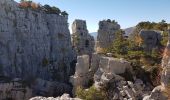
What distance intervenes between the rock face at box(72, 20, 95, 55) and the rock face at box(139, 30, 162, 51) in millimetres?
37621

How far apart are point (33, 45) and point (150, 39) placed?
32626mm

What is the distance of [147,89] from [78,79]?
56.2 feet

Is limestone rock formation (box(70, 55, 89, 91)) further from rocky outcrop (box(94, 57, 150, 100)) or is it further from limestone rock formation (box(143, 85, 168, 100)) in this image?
limestone rock formation (box(143, 85, 168, 100))

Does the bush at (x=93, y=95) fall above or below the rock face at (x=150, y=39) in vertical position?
below

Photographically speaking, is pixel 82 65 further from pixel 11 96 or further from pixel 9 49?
pixel 9 49

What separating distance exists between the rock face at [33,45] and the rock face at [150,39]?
24669 millimetres

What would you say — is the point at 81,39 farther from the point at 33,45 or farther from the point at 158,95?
the point at 158,95

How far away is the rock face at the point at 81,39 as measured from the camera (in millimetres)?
110938

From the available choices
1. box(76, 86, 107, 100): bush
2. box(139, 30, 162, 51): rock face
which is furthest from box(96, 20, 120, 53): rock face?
box(76, 86, 107, 100): bush

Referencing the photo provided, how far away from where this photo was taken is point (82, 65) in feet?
242

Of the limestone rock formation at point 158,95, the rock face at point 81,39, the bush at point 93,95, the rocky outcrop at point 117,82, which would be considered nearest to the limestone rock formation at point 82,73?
the rocky outcrop at point 117,82

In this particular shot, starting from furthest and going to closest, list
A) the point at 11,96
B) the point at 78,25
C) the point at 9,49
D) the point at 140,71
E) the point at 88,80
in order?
the point at 78,25 < the point at 9,49 < the point at 11,96 < the point at 88,80 < the point at 140,71

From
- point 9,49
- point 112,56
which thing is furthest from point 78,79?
point 9,49

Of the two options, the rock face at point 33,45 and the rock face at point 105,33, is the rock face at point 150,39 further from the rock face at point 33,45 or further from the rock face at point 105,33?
the rock face at point 105,33
